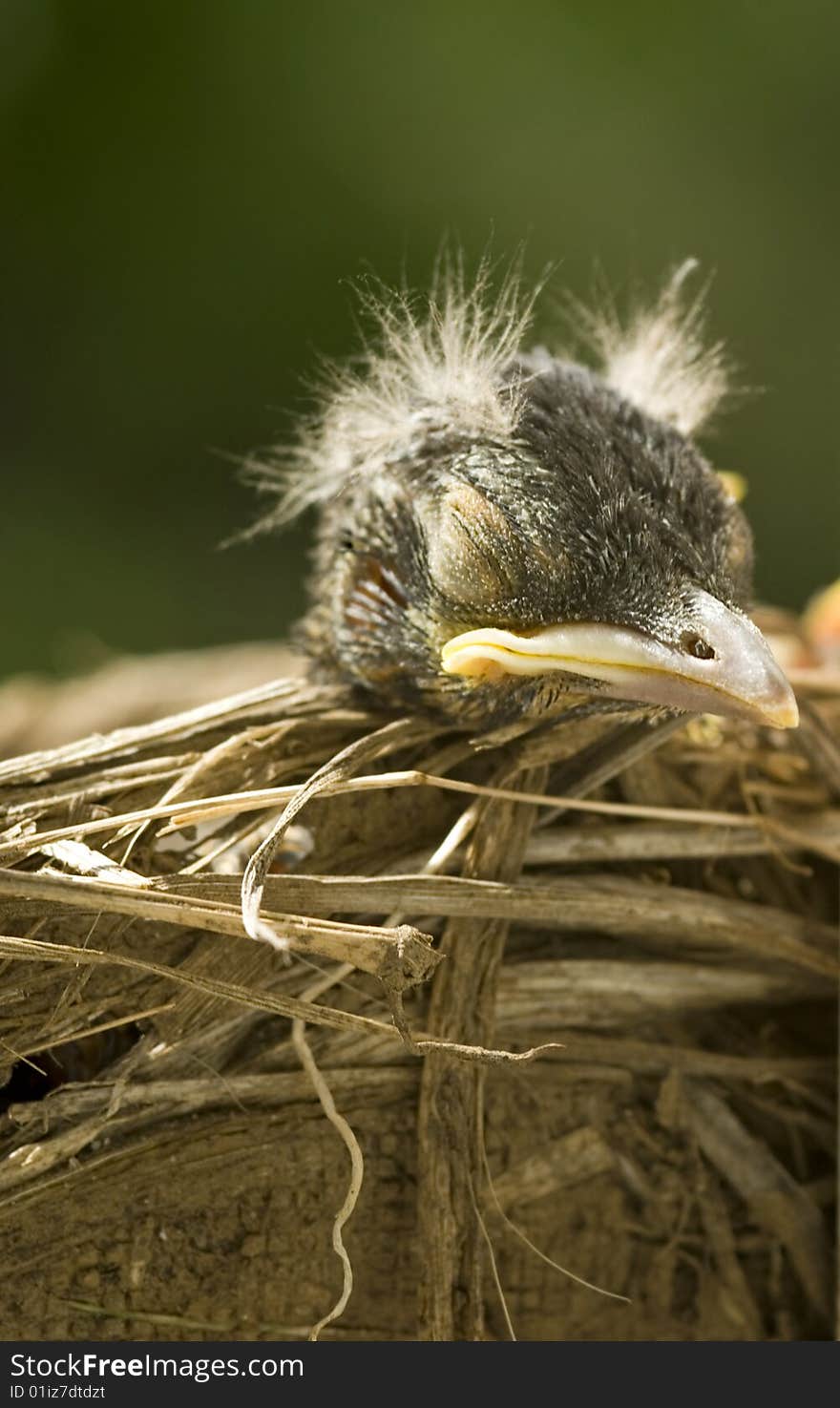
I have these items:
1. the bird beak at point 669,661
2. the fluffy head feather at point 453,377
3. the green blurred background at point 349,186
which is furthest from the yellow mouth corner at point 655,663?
the green blurred background at point 349,186

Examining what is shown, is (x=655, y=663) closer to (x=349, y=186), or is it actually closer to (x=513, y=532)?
(x=513, y=532)

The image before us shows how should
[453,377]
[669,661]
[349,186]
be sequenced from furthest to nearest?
[349,186]
[453,377]
[669,661]

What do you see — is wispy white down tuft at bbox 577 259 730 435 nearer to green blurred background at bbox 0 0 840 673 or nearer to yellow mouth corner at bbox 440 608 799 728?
yellow mouth corner at bbox 440 608 799 728

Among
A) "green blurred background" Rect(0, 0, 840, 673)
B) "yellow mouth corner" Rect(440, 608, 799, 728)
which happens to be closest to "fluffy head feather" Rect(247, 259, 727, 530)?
"yellow mouth corner" Rect(440, 608, 799, 728)

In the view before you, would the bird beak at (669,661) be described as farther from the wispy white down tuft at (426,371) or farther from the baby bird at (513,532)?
the wispy white down tuft at (426,371)

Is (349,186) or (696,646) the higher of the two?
(349,186)

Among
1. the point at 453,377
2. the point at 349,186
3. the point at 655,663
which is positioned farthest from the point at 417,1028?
the point at 349,186
